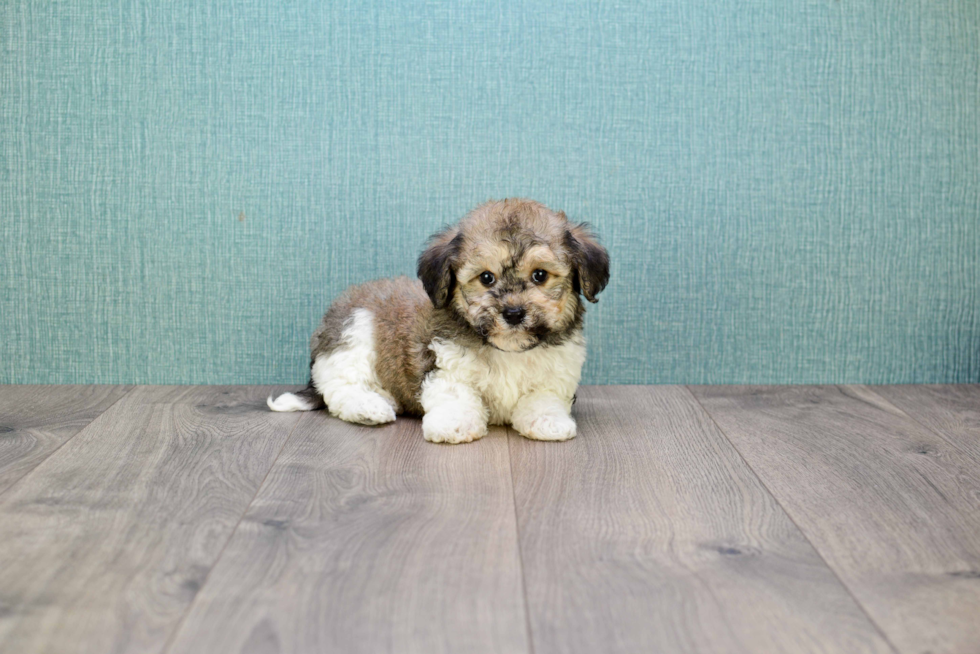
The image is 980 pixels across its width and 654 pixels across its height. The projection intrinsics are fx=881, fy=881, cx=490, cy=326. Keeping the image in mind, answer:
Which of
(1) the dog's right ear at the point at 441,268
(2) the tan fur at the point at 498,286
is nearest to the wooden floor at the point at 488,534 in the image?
(2) the tan fur at the point at 498,286

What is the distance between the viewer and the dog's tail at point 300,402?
2787 mm

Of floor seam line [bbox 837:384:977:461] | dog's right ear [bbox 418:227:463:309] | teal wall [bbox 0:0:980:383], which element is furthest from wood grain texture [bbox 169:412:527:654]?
floor seam line [bbox 837:384:977:461]

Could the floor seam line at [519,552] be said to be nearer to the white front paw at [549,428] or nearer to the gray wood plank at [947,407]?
the white front paw at [549,428]

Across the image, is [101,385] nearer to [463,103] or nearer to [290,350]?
[290,350]

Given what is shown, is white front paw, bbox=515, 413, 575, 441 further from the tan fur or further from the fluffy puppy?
the tan fur

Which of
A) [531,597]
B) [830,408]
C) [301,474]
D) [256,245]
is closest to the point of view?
[531,597]

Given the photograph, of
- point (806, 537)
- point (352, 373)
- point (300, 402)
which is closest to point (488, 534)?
point (806, 537)

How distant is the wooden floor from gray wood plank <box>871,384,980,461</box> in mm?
22

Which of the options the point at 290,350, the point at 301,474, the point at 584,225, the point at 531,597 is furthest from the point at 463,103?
the point at 531,597

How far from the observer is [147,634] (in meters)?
1.38

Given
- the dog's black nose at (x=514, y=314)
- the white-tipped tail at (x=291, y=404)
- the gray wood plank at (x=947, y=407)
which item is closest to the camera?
the dog's black nose at (x=514, y=314)

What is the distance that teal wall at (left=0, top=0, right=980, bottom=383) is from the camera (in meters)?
2.99

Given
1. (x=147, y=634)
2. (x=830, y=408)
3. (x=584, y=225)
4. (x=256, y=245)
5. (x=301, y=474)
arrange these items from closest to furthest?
(x=147, y=634) < (x=301, y=474) < (x=584, y=225) < (x=830, y=408) < (x=256, y=245)

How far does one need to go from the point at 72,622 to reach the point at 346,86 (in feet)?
6.76
